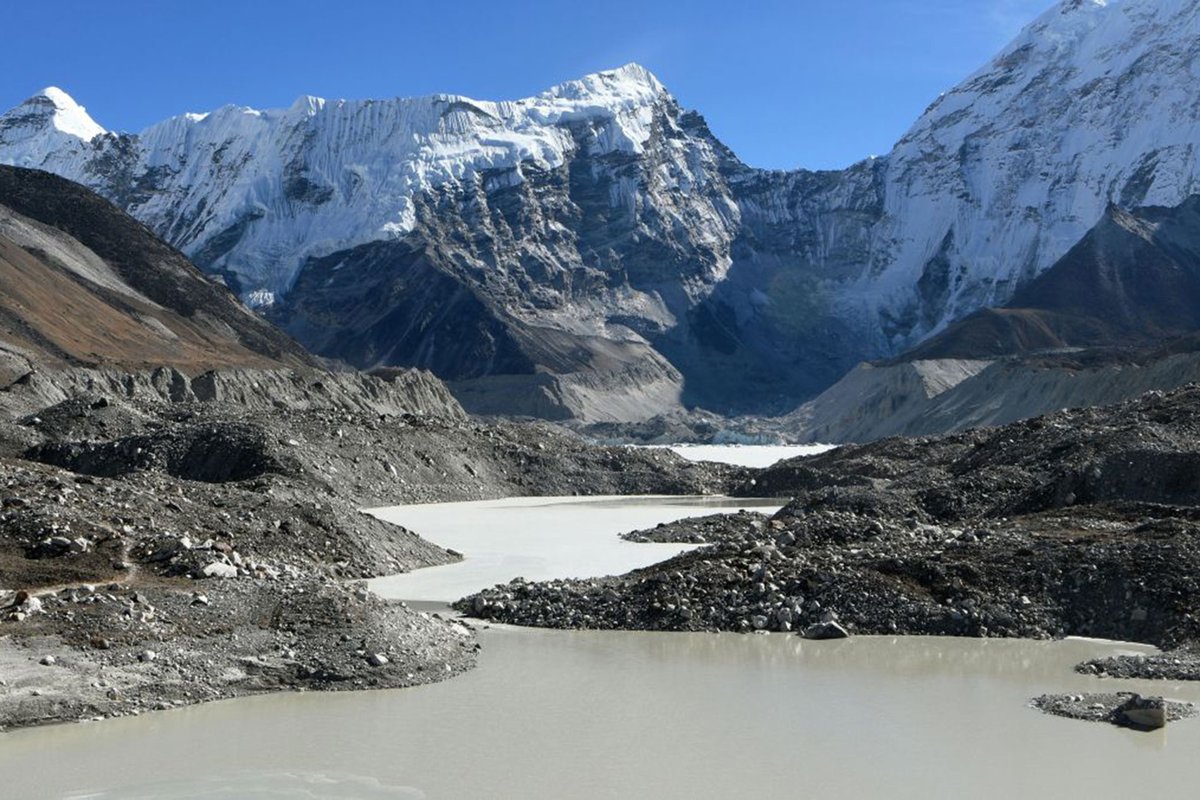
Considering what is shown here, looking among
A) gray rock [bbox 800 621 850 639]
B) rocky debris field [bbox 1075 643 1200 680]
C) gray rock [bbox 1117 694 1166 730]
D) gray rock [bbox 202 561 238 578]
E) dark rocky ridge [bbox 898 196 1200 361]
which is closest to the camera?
gray rock [bbox 1117 694 1166 730]

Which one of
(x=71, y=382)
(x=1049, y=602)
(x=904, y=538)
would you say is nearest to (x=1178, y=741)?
(x=1049, y=602)

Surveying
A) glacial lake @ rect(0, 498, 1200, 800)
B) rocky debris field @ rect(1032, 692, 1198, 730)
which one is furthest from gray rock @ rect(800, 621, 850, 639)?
rocky debris field @ rect(1032, 692, 1198, 730)

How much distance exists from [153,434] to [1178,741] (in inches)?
1776

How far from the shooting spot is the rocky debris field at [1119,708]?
1791 cm

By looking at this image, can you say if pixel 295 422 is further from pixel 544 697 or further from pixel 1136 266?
pixel 1136 266

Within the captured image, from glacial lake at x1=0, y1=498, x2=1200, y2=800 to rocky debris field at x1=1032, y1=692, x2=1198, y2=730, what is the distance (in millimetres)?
267

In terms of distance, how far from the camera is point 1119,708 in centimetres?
1842

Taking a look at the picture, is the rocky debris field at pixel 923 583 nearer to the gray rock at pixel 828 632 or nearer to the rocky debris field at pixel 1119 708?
the gray rock at pixel 828 632

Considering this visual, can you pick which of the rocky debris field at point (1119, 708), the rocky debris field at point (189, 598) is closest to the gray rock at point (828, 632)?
the rocky debris field at point (1119, 708)

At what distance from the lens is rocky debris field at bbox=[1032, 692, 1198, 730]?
1791cm

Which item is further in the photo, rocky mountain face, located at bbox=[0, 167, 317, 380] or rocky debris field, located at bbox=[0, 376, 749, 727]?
rocky mountain face, located at bbox=[0, 167, 317, 380]

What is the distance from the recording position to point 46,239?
12006 cm

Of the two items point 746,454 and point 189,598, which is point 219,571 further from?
point 746,454

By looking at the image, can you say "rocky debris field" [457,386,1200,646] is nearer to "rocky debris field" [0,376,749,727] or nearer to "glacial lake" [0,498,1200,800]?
"glacial lake" [0,498,1200,800]
